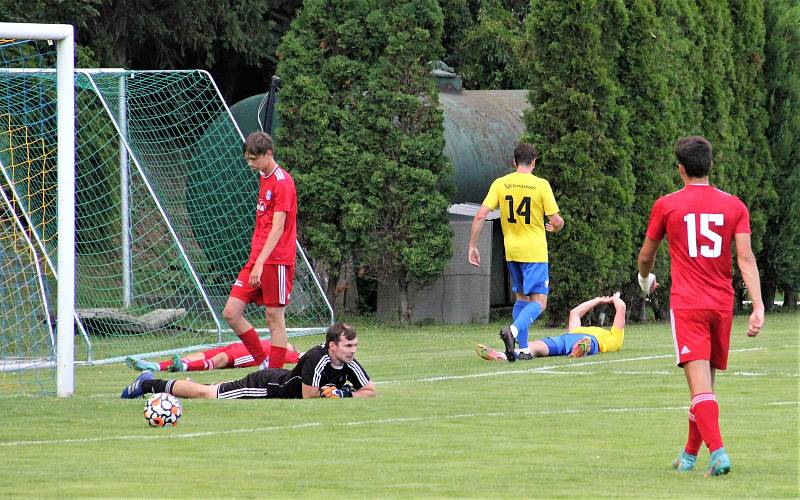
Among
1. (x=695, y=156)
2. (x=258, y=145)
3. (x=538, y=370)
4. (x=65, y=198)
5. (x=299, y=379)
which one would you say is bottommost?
(x=538, y=370)

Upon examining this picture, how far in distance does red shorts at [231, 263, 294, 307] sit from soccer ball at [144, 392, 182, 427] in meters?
2.95

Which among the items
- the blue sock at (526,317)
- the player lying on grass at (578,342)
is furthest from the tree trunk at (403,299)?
the blue sock at (526,317)

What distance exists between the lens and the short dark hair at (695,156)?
8.13 m

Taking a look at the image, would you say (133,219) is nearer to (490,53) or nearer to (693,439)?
(490,53)

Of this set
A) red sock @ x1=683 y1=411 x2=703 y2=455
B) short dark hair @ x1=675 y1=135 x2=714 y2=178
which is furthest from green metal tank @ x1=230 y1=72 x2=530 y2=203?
red sock @ x1=683 y1=411 x2=703 y2=455

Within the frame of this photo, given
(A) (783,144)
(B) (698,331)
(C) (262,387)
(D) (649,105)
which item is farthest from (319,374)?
(A) (783,144)

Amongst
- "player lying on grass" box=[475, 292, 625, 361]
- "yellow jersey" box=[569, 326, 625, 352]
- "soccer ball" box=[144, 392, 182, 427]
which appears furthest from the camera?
"yellow jersey" box=[569, 326, 625, 352]

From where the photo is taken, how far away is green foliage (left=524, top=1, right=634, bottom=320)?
776 inches

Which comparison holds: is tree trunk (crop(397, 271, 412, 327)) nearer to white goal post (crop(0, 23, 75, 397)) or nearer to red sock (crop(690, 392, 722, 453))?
white goal post (crop(0, 23, 75, 397))

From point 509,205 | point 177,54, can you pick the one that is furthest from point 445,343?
point 177,54

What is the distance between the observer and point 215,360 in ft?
46.8

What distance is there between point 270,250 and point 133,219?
7701 mm

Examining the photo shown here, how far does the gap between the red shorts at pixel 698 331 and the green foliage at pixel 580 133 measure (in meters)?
11.4

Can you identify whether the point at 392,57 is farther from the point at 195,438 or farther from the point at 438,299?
the point at 195,438
